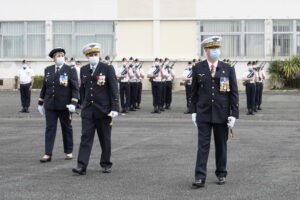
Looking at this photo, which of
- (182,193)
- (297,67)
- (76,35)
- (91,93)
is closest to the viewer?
(182,193)

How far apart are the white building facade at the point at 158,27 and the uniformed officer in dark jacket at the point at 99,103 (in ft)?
83.3

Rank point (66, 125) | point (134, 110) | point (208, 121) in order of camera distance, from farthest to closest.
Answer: point (134, 110) → point (66, 125) → point (208, 121)

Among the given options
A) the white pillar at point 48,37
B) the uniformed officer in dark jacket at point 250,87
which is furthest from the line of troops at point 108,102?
the white pillar at point 48,37

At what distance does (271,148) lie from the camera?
13.7m

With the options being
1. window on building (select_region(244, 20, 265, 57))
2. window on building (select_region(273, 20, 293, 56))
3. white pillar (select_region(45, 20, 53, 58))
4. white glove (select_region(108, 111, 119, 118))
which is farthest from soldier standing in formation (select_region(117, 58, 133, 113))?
window on building (select_region(273, 20, 293, 56))

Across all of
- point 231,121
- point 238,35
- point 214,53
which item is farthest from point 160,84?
point 231,121

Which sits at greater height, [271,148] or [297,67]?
[297,67]

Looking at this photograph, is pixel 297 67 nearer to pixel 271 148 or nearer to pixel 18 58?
pixel 18 58

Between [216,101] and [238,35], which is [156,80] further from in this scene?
[216,101]

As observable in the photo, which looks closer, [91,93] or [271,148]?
[91,93]

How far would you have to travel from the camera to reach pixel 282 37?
36625mm

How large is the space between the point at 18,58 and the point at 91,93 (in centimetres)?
2778
